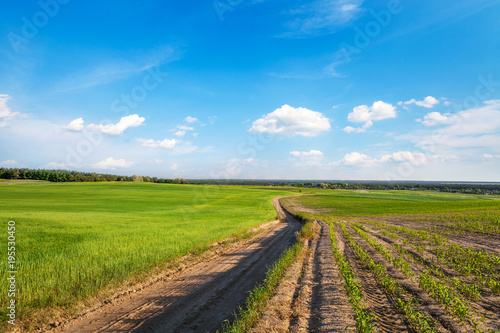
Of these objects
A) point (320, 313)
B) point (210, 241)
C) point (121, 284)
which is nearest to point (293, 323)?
point (320, 313)

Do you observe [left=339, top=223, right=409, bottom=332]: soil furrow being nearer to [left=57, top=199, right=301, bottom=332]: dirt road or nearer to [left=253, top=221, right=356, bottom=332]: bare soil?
[left=253, top=221, right=356, bottom=332]: bare soil

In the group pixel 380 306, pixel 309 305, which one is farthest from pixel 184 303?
pixel 380 306

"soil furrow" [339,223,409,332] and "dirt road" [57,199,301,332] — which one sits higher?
"soil furrow" [339,223,409,332]

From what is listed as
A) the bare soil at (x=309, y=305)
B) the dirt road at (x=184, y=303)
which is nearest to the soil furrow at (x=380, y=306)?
the bare soil at (x=309, y=305)

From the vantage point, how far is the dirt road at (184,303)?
723 centimetres

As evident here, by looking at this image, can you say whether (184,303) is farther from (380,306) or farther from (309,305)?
(380,306)

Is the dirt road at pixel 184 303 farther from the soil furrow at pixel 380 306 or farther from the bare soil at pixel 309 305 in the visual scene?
the soil furrow at pixel 380 306

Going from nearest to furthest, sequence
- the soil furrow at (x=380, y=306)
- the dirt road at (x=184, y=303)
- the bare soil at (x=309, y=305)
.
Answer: the bare soil at (x=309, y=305)
the soil furrow at (x=380, y=306)
the dirt road at (x=184, y=303)

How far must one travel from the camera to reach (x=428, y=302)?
8344 millimetres

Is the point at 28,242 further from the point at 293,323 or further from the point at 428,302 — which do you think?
the point at 428,302

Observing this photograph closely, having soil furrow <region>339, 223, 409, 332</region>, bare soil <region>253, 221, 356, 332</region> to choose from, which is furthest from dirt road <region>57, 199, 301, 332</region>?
soil furrow <region>339, 223, 409, 332</region>

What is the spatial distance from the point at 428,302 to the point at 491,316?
5.40 feet

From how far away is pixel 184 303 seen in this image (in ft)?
28.5

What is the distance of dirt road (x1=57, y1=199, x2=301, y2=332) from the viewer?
723cm
